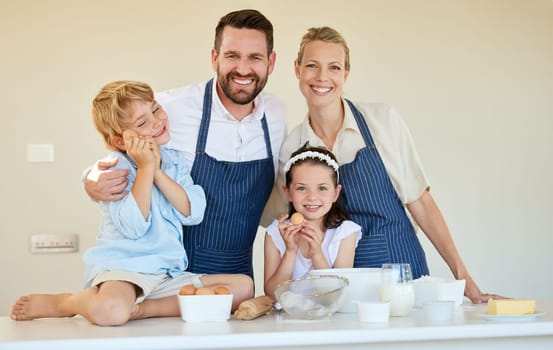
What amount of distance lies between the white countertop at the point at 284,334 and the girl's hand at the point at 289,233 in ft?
1.53

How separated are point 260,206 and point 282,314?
73cm

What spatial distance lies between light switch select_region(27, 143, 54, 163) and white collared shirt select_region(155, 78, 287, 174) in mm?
1322

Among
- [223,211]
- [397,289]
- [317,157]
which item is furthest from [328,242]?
[397,289]

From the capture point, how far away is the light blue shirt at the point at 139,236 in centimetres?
193

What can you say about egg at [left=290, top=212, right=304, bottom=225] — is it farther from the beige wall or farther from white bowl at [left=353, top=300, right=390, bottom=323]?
the beige wall

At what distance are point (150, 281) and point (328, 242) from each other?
54cm

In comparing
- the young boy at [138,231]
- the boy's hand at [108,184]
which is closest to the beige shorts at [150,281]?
the young boy at [138,231]

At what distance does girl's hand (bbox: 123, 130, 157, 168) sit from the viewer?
1908 mm

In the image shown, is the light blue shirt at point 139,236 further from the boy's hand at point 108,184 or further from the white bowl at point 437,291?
the white bowl at point 437,291

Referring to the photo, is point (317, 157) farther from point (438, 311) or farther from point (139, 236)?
point (438, 311)

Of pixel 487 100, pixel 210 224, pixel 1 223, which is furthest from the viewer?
pixel 487 100

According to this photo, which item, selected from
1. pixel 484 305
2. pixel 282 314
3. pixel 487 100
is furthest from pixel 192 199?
pixel 487 100

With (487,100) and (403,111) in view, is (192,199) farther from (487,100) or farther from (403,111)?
(487,100)

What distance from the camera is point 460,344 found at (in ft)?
4.63
